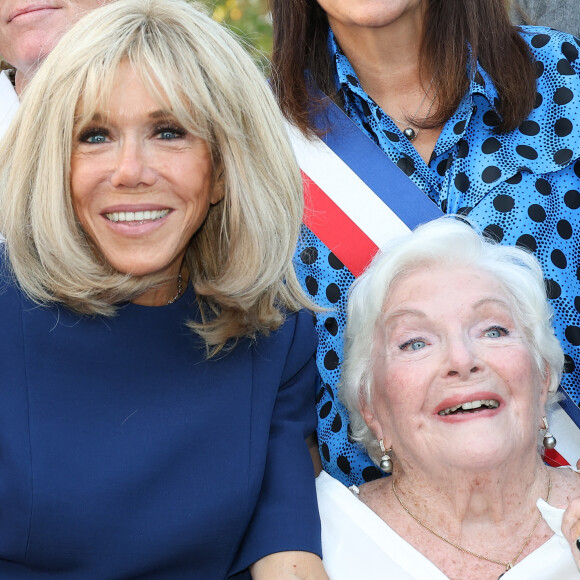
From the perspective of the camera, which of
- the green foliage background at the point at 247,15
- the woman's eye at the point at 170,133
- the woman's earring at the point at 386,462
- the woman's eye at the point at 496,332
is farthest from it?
the green foliage background at the point at 247,15

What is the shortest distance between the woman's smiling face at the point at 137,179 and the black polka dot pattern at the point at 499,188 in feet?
2.17

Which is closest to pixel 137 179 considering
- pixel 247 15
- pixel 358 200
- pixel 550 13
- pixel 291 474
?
pixel 291 474

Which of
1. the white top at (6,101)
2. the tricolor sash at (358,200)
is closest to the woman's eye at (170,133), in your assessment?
the tricolor sash at (358,200)

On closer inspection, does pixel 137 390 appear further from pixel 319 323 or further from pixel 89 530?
pixel 319 323

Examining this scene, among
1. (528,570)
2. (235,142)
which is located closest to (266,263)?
(235,142)

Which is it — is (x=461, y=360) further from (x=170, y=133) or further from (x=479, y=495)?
(x=170, y=133)

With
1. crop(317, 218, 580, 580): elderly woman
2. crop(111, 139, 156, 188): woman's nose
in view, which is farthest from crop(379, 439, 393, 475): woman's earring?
crop(111, 139, 156, 188): woman's nose

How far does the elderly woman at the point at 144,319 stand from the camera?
8.82 ft

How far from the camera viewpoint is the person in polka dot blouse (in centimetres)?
332

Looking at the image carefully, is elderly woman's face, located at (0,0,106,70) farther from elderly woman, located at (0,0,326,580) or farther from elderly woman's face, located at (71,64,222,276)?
elderly woman's face, located at (71,64,222,276)

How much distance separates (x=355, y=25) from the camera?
3467 mm

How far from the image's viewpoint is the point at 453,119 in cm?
341

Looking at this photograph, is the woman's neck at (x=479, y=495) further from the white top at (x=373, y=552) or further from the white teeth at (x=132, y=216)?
the white teeth at (x=132, y=216)

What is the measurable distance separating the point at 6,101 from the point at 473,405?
1.78m
